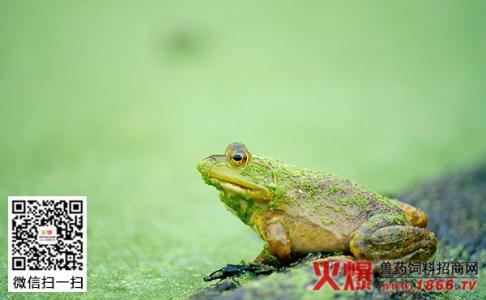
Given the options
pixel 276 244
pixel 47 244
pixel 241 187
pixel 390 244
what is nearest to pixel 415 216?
pixel 390 244

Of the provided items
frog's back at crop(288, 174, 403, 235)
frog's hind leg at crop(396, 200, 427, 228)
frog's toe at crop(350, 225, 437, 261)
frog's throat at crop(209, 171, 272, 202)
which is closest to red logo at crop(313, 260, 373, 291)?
frog's toe at crop(350, 225, 437, 261)

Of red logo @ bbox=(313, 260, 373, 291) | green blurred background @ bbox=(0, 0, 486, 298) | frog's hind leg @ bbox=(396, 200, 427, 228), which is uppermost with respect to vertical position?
green blurred background @ bbox=(0, 0, 486, 298)

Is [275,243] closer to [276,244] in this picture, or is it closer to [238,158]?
[276,244]

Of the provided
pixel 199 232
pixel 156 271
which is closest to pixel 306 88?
pixel 199 232

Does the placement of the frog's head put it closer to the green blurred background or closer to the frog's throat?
the frog's throat

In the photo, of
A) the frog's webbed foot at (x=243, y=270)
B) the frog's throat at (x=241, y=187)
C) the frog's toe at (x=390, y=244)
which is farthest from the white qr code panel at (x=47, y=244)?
the frog's toe at (x=390, y=244)

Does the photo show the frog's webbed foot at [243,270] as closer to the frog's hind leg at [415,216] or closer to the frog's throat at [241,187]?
the frog's throat at [241,187]
